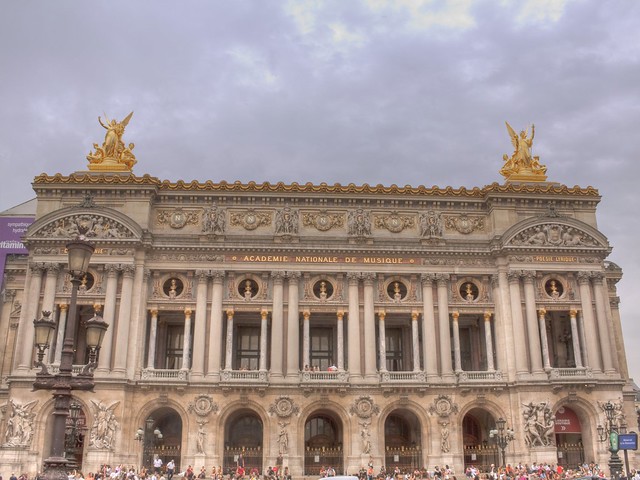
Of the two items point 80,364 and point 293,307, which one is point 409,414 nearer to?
point 293,307

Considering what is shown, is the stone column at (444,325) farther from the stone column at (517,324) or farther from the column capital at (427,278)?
the stone column at (517,324)

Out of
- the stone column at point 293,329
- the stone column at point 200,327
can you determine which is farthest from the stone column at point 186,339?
the stone column at point 293,329

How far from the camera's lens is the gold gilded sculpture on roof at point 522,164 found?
51.4 meters

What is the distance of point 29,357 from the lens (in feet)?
144

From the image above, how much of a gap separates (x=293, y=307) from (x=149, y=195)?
1271 cm

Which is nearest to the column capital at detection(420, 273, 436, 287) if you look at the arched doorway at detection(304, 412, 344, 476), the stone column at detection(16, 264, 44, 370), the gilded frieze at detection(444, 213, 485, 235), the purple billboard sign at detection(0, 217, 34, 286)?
the gilded frieze at detection(444, 213, 485, 235)

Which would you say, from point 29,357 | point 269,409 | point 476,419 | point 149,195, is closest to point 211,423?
point 269,409

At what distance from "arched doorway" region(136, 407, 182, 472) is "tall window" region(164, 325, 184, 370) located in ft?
11.8

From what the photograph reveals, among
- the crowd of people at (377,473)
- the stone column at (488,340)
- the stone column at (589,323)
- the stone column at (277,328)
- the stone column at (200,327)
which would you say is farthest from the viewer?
the stone column at (488,340)

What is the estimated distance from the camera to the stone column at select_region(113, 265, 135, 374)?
4372 cm

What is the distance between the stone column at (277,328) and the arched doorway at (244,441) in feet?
11.9

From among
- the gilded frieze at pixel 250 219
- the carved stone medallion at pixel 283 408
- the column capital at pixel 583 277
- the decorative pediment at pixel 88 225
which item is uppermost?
the gilded frieze at pixel 250 219

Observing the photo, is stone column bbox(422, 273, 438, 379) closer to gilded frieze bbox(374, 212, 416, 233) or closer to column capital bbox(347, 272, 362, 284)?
gilded frieze bbox(374, 212, 416, 233)

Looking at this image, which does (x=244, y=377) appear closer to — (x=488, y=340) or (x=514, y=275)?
(x=488, y=340)
